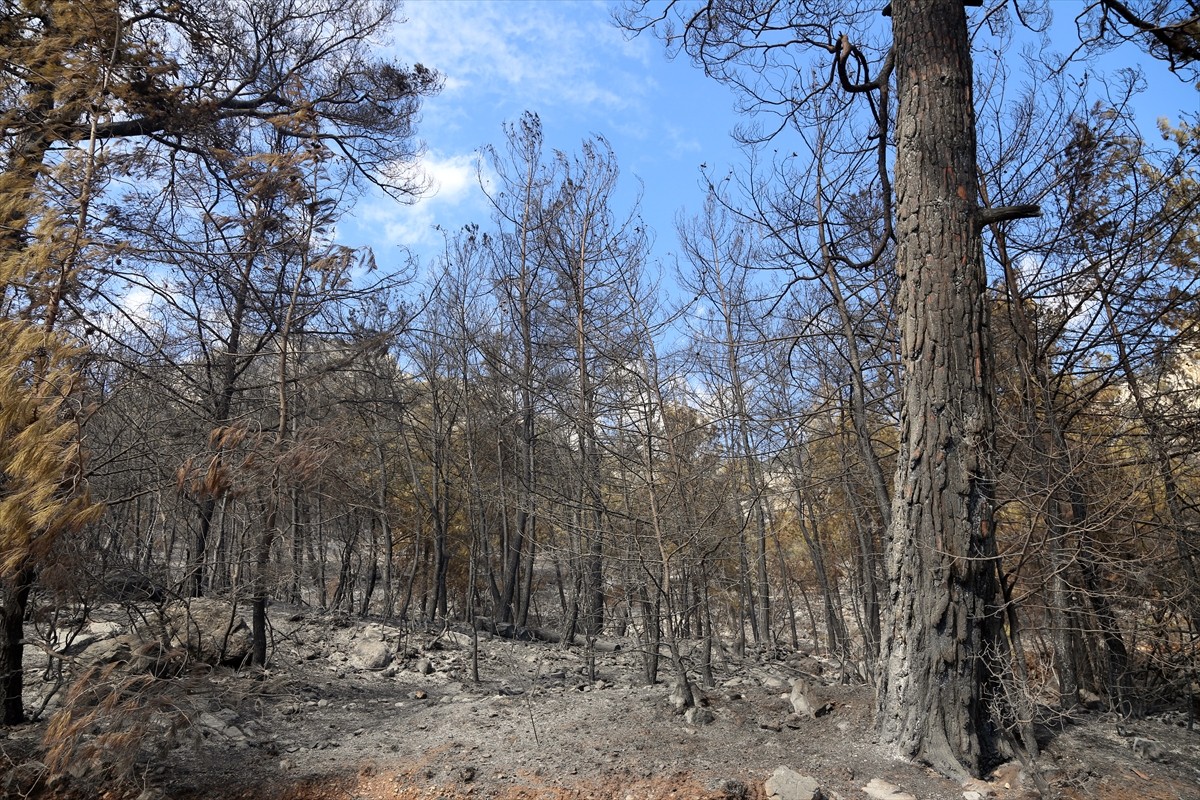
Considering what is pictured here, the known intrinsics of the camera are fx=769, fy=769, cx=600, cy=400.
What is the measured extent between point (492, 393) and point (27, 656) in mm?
7251

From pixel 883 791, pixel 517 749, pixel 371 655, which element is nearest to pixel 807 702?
pixel 883 791

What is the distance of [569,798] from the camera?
16.0ft

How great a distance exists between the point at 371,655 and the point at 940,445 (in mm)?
7396

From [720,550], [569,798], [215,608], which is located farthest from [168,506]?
[720,550]

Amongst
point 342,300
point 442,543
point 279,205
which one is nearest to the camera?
point 279,205

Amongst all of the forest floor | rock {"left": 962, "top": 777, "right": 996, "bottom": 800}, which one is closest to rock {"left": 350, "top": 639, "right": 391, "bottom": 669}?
the forest floor

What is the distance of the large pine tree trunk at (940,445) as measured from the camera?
190 inches

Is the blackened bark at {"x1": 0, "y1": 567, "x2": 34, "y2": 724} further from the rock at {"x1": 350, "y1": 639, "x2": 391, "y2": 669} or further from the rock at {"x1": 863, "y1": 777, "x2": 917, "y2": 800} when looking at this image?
the rock at {"x1": 863, "y1": 777, "x2": 917, "y2": 800}

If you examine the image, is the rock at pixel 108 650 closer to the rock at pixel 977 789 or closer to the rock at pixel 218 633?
the rock at pixel 218 633

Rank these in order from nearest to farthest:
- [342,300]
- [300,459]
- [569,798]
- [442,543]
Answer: [569,798] < [300,459] < [342,300] < [442,543]

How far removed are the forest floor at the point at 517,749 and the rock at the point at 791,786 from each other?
73 millimetres

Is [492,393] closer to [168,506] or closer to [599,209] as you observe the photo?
[599,209]

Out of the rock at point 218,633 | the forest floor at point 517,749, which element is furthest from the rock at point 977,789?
the rock at point 218,633

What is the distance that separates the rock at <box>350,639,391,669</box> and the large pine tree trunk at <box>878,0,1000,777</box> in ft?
21.0
